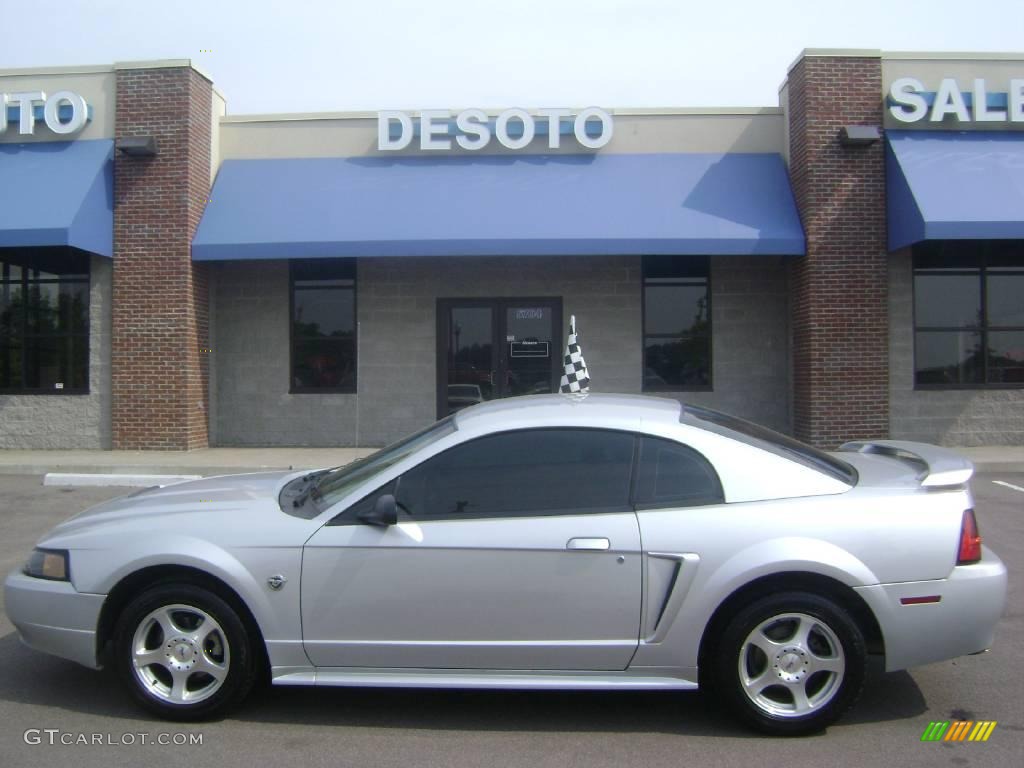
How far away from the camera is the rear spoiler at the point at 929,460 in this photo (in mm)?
4391

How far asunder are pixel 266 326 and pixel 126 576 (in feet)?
36.2

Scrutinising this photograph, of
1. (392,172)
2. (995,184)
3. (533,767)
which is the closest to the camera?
(533,767)

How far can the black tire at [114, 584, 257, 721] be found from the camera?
167 inches

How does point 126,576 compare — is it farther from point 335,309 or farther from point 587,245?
point 335,309

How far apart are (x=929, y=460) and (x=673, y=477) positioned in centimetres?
151

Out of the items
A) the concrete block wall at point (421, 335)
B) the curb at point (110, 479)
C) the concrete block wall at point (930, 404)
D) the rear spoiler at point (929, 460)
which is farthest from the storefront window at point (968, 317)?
the curb at point (110, 479)

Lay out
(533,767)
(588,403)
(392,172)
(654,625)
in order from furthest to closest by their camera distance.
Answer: (392,172)
(588,403)
(654,625)
(533,767)

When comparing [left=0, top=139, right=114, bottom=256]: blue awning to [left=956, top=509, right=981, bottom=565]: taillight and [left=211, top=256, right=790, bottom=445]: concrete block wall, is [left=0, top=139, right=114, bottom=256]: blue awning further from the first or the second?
[left=956, top=509, right=981, bottom=565]: taillight

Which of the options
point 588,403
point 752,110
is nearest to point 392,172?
point 752,110

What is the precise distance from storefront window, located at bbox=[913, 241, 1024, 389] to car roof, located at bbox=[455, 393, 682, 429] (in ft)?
34.9

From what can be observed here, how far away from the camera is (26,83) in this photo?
14.4 metres

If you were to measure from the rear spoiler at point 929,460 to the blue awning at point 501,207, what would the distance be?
7.58 m

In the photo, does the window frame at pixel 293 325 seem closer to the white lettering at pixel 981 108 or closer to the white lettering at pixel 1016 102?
the white lettering at pixel 981 108

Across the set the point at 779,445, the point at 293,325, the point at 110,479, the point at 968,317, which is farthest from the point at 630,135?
the point at 779,445
